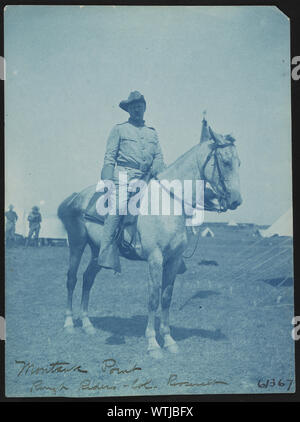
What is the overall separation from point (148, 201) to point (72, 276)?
3.95ft

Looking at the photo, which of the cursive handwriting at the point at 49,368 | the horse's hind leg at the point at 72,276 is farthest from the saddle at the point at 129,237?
the cursive handwriting at the point at 49,368

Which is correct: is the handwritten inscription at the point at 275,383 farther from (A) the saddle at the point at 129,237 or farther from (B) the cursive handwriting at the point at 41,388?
(B) the cursive handwriting at the point at 41,388

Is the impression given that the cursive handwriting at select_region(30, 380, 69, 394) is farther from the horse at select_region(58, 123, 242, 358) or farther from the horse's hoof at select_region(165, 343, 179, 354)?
the horse's hoof at select_region(165, 343, 179, 354)

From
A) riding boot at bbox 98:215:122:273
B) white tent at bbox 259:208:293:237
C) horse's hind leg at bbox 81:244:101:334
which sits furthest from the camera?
white tent at bbox 259:208:293:237

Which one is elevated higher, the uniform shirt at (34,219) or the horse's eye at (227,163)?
the horse's eye at (227,163)

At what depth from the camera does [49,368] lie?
5609 millimetres

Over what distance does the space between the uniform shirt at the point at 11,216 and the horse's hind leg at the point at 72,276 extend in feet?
2.27

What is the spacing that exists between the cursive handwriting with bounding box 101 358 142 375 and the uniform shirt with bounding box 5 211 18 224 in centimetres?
186

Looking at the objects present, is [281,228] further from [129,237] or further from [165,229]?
[129,237]

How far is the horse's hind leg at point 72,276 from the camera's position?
568cm

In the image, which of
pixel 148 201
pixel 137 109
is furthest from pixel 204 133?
pixel 148 201

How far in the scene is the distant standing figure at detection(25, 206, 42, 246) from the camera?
5746 mm

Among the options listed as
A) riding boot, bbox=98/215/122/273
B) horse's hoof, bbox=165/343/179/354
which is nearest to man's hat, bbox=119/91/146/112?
riding boot, bbox=98/215/122/273
